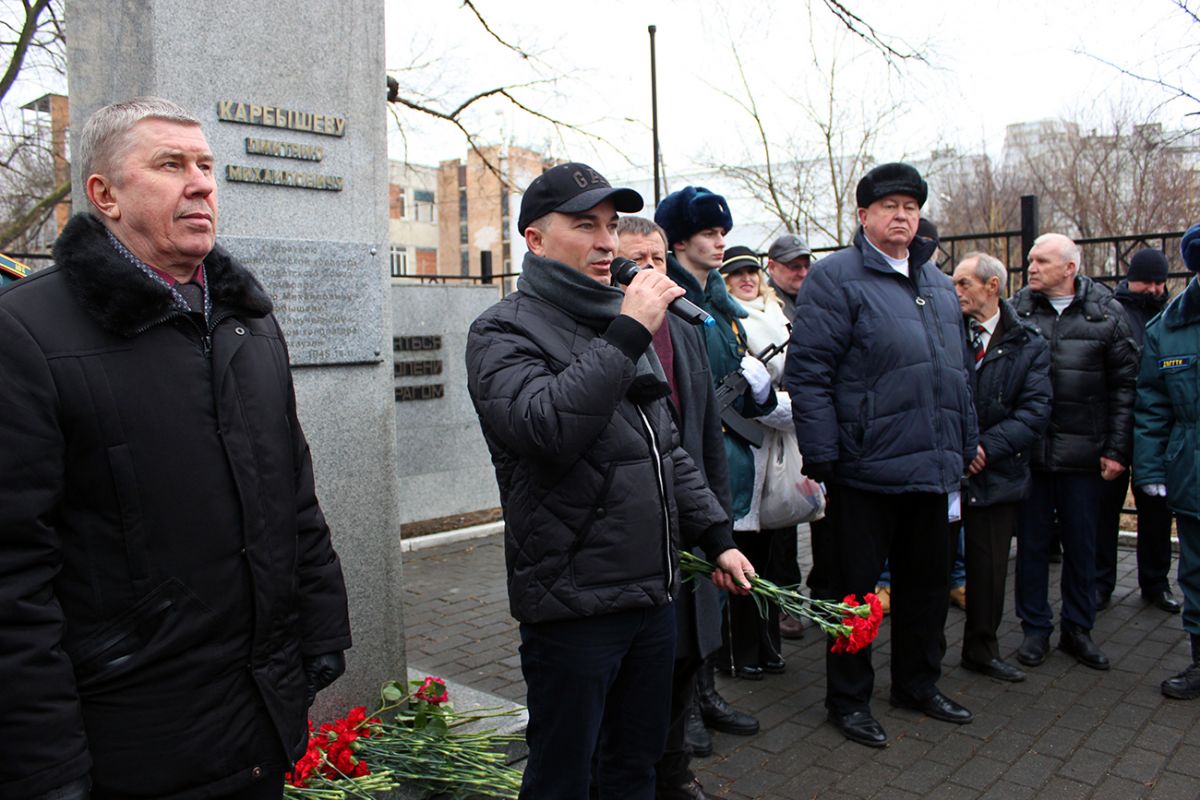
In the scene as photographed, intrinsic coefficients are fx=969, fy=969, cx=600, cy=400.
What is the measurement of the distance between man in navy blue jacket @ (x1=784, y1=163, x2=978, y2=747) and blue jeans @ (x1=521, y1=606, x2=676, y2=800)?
1.66 m

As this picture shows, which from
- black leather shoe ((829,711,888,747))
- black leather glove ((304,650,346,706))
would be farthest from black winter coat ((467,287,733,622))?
black leather shoe ((829,711,888,747))

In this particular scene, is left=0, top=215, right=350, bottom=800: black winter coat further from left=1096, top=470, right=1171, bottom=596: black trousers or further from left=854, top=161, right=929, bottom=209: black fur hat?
left=1096, top=470, right=1171, bottom=596: black trousers

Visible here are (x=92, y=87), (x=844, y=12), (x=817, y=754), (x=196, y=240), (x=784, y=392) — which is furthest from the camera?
(x=844, y=12)

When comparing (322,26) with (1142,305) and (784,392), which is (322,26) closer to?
(784,392)

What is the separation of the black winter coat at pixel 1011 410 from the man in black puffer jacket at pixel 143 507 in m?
3.79

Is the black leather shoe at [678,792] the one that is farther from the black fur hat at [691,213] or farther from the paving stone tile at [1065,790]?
the black fur hat at [691,213]

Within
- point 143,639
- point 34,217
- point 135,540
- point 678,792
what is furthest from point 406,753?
point 34,217

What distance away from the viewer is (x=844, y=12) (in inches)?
339

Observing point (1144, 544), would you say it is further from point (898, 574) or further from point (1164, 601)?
point (898, 574)

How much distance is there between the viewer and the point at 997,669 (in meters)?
4.86

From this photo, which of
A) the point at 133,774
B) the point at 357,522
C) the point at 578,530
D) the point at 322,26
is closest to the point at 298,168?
the point at 322,26

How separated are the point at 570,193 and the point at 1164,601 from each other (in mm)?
5196

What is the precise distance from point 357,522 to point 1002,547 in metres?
3.26

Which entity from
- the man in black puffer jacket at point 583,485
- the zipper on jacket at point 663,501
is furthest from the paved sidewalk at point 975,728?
the zipper on jacket at point 663,501
